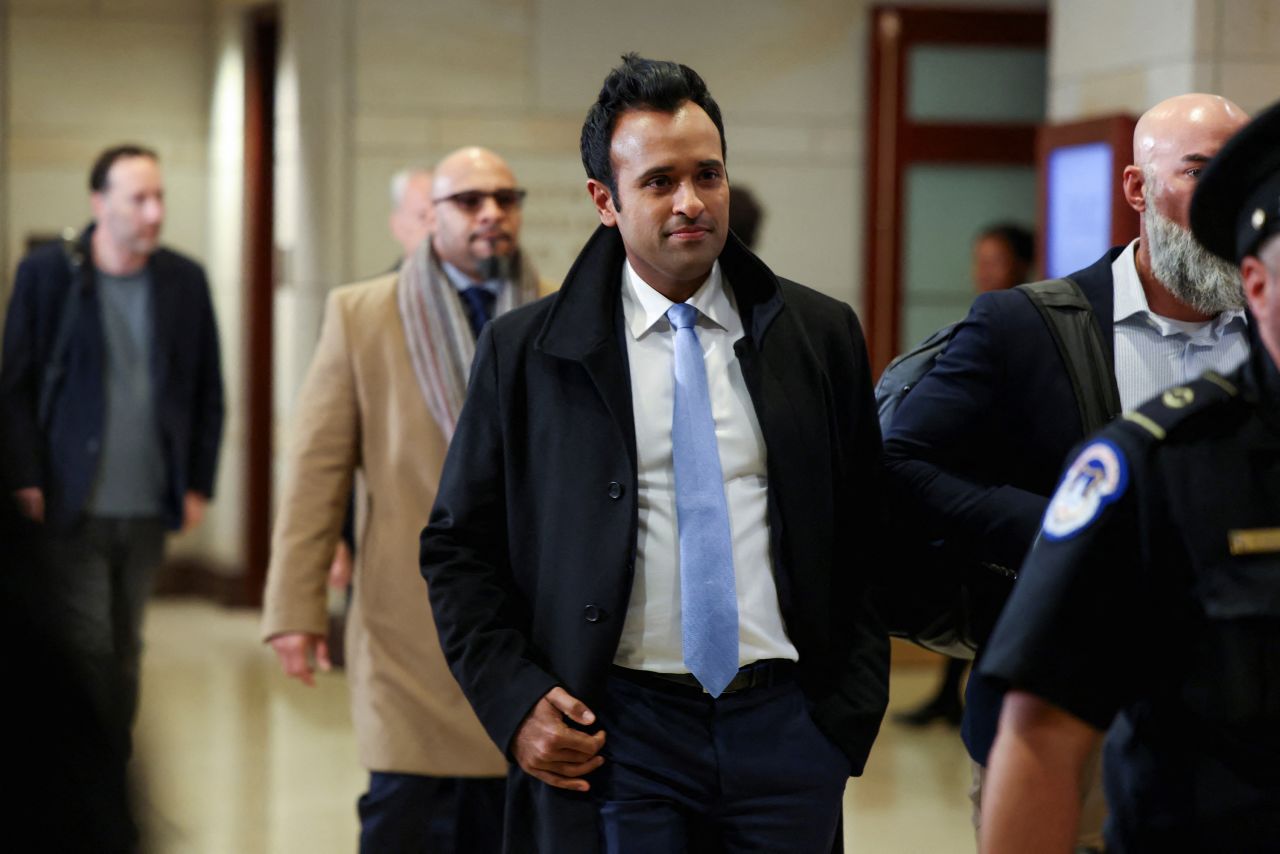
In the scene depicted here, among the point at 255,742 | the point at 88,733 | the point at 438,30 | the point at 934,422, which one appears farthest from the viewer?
the point at 438,30

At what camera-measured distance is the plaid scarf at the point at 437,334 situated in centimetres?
426

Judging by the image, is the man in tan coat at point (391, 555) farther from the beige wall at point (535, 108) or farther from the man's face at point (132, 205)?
the beige wall at point (535, 108)

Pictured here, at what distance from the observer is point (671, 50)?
918 cm

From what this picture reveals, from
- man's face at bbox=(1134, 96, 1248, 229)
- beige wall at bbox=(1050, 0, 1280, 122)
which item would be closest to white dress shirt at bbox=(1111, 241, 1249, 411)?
man's face at bbox=(1134, 96, 1248, 229)

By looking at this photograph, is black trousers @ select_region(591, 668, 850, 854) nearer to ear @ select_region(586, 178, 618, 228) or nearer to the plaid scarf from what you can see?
ear @ select_region(586, 178, 618, 228)

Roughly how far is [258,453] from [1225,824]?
30.4ft

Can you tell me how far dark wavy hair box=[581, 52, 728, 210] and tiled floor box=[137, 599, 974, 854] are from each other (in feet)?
7.06

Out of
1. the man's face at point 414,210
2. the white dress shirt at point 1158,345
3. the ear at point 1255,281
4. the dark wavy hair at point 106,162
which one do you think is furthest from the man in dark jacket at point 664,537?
the dark wavy hair at point 106,162

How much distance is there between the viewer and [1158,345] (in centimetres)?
314

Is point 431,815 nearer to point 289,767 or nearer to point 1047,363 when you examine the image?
point 1047,363

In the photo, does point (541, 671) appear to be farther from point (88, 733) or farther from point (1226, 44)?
point (1226, 44)

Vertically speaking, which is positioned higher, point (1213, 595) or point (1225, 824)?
point (1213, 595)

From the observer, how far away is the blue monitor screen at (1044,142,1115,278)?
268 inches

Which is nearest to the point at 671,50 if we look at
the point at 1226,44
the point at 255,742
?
the point at 1226,44
